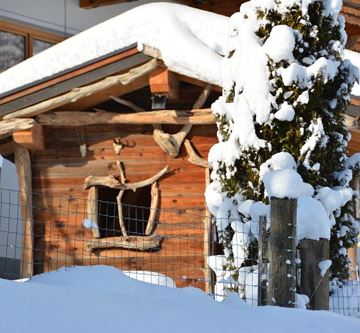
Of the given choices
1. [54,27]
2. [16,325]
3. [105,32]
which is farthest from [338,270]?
[54,27]

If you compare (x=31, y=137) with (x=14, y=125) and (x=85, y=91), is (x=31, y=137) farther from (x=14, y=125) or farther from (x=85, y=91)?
(x=85, y=91)

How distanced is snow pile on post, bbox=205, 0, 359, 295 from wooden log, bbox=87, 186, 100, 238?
3.13m

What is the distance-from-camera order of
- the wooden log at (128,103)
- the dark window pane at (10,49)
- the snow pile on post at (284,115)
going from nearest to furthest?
1. the snow pile on post at (284,115)
2. the wooden log at (128,103)
3. the dark window pane at (10,49)

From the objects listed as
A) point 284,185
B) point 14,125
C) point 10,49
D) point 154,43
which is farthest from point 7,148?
point 284,185

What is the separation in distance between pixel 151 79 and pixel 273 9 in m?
2.43

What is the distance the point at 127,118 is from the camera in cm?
1119

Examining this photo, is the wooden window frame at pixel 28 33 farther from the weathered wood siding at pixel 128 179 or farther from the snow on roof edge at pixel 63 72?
the snow on roof edge at pixel 63 72

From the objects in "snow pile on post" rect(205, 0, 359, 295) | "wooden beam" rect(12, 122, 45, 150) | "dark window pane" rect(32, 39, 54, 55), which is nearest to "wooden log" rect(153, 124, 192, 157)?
"wooden beam" rect(12, 122, 45, 150)

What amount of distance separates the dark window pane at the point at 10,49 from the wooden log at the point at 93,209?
4582 millimetres

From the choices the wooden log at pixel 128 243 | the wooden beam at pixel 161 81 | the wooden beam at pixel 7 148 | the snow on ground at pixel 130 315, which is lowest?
the snow on ground at pixel 130 315

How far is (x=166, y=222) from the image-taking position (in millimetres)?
11375

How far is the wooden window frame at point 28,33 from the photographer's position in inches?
607

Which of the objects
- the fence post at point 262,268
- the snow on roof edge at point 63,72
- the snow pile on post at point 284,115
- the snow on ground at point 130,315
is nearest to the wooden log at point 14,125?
the snow on roof edge at point 63,72

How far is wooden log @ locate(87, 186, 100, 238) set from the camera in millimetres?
11562
